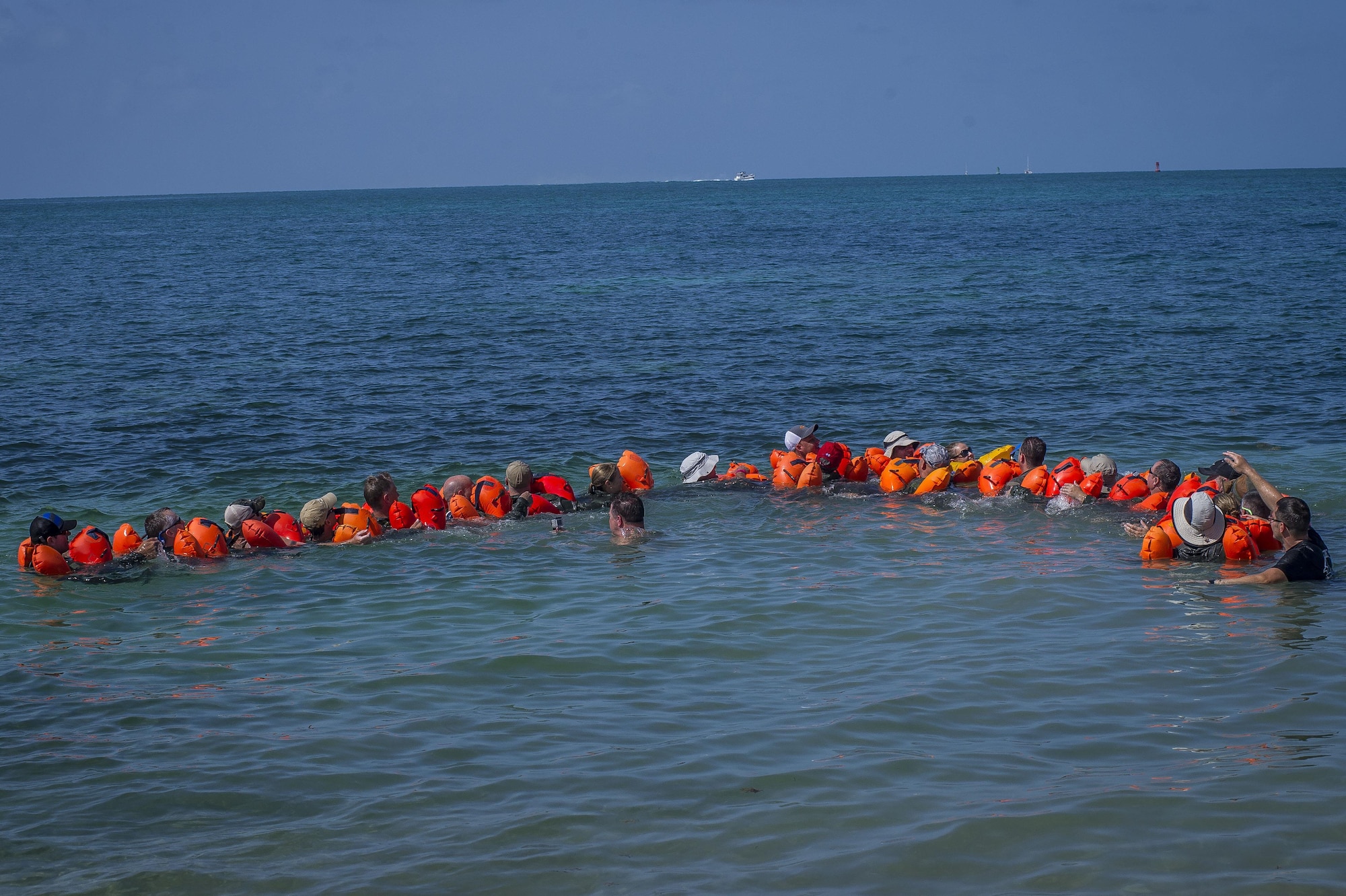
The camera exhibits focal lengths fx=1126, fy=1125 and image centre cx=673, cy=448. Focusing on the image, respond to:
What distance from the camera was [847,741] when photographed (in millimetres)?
7777

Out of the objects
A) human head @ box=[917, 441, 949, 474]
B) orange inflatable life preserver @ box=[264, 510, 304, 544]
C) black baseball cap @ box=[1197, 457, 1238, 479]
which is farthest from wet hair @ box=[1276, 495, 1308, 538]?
orange inflatable life preserver @ box=[264, 510, 304, 544]

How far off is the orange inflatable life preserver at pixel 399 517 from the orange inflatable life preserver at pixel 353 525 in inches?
9.5

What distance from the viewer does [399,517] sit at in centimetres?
1394

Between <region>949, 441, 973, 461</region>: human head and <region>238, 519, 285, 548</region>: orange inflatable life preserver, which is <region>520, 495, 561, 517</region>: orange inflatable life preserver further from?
<region>949, 441, 973, 461</region>: human head

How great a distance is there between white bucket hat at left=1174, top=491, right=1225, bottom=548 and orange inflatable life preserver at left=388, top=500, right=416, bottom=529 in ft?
29.0

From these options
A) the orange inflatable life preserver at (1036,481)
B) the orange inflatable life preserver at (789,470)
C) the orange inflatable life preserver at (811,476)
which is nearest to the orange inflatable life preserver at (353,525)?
the orange inflatable life preserver at (789,470)

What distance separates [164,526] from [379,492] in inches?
98.4

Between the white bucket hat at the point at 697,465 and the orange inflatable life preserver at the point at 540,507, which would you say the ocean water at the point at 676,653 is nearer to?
the white bucket hat at the point at 697,465

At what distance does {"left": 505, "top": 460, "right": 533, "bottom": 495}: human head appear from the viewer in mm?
14625

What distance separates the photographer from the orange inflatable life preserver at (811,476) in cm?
1545

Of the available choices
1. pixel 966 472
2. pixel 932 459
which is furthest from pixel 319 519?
pixel 966 472

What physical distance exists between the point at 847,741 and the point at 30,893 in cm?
505

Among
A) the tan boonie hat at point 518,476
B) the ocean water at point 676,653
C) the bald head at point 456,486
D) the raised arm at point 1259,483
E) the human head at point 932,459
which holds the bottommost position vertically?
the ocean water at point 676,653

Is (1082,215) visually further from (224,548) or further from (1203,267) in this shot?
(224,548)
